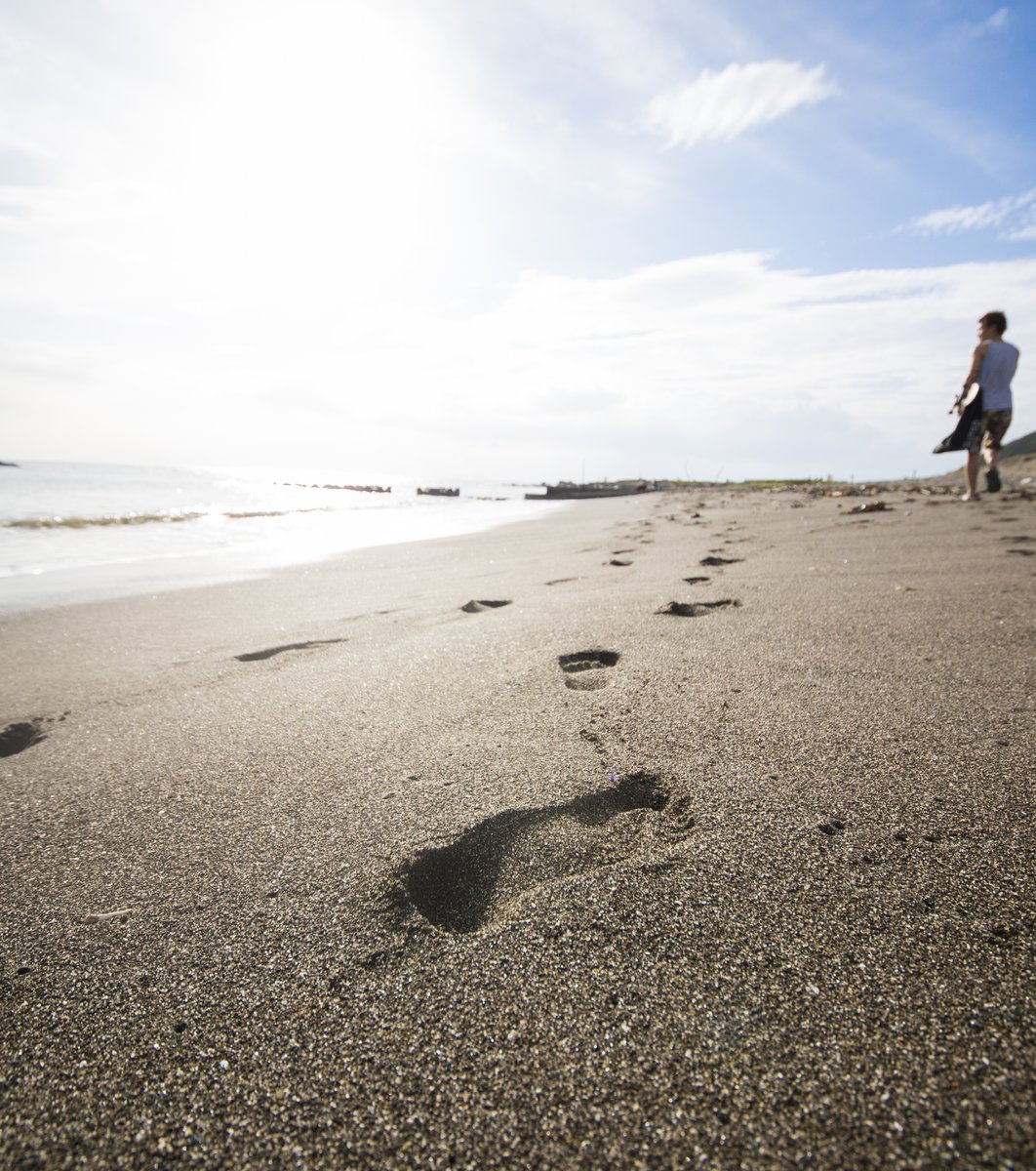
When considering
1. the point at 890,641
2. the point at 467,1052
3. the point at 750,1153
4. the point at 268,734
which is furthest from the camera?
the point at 890,641

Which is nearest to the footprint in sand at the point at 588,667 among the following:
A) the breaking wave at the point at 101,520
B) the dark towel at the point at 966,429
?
the dark towel at the point at 966,429

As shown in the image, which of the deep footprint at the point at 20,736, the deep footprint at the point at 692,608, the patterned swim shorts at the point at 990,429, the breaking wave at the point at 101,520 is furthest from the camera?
the breaking wave at the point at 101,520

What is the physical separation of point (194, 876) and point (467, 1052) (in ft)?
2.36

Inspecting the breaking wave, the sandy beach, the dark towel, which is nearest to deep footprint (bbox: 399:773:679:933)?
the sandy beach

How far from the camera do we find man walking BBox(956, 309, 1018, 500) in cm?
612

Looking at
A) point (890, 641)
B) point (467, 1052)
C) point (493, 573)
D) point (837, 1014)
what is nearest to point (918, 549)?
point (890, 641)

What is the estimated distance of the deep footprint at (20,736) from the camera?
207 cm

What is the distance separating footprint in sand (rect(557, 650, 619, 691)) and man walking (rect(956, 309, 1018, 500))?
6135 mm

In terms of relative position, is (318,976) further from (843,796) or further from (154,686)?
(154,686)

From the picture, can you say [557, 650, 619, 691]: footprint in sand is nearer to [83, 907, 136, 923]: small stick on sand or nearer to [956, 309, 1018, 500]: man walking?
[83, 907, 136, 923]: small stick on sand

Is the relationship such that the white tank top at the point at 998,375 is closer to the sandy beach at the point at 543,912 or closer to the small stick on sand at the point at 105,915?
the sandy beach at the point at 543,912

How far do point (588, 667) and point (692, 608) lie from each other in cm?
90

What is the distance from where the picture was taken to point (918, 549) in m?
4.08

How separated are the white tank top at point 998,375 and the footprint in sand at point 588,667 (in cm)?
616
